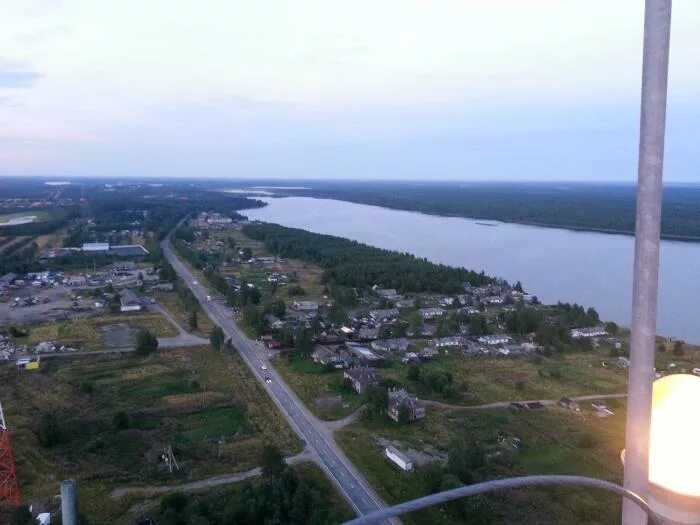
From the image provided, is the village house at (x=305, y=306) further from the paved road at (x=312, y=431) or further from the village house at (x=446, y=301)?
the village house at (x=446, y=301)

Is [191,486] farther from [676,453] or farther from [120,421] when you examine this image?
[676,453]

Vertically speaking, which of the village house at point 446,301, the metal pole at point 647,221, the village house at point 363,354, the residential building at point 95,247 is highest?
the metal pole at point 647,221

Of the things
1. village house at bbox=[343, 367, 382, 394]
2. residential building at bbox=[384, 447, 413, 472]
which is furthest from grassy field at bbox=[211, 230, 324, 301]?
residential building at bbox=[384, 447, 413, 472]

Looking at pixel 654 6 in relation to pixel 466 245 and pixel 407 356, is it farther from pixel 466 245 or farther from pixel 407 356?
pixel 466 245


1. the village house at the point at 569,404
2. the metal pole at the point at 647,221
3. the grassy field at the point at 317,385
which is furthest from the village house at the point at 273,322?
the metal pole at the point at 647,221

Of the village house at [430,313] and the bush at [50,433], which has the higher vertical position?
the bush at [50,433]

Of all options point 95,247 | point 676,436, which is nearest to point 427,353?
point 676,436

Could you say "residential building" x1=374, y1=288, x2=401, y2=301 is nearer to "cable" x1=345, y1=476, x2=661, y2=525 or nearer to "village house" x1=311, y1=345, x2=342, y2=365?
"village house" x1=311, y1=345, x2=342, y2=365
